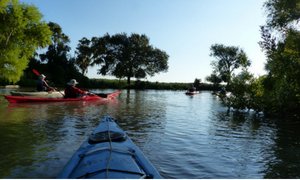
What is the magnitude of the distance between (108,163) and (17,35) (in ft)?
98.0

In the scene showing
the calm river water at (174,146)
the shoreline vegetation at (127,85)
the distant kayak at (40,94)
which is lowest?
the calm river water at (174,146)

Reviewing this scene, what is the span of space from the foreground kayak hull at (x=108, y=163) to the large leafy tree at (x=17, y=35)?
2702cm

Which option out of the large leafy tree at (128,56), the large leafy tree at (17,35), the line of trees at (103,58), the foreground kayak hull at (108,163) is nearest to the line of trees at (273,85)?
the foreground kayak hull at (108,163)

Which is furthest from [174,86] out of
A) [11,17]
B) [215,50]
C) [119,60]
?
[11,17]

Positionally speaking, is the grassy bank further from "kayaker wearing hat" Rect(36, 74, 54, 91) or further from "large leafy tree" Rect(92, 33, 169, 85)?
"kayaker wearing hat" Rect(36, 74, 54, 91)

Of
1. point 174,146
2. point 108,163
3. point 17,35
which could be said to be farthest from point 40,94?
point 108,163

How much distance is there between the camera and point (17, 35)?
31.6 metres

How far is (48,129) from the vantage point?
43.9ft

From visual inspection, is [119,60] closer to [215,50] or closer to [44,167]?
[215,50]

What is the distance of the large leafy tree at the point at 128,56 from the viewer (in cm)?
7075

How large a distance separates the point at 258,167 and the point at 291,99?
513 inches

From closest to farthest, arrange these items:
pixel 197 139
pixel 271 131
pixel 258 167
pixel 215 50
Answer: pixel 258 167
pixel 197 139
pixel 271 131
pixel 215 50

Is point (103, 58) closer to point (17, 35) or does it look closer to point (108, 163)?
point (17, 35)

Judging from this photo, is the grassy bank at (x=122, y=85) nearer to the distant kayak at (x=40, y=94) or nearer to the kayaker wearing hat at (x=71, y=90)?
the kayaker wearing hat at (x=71, y=90)
